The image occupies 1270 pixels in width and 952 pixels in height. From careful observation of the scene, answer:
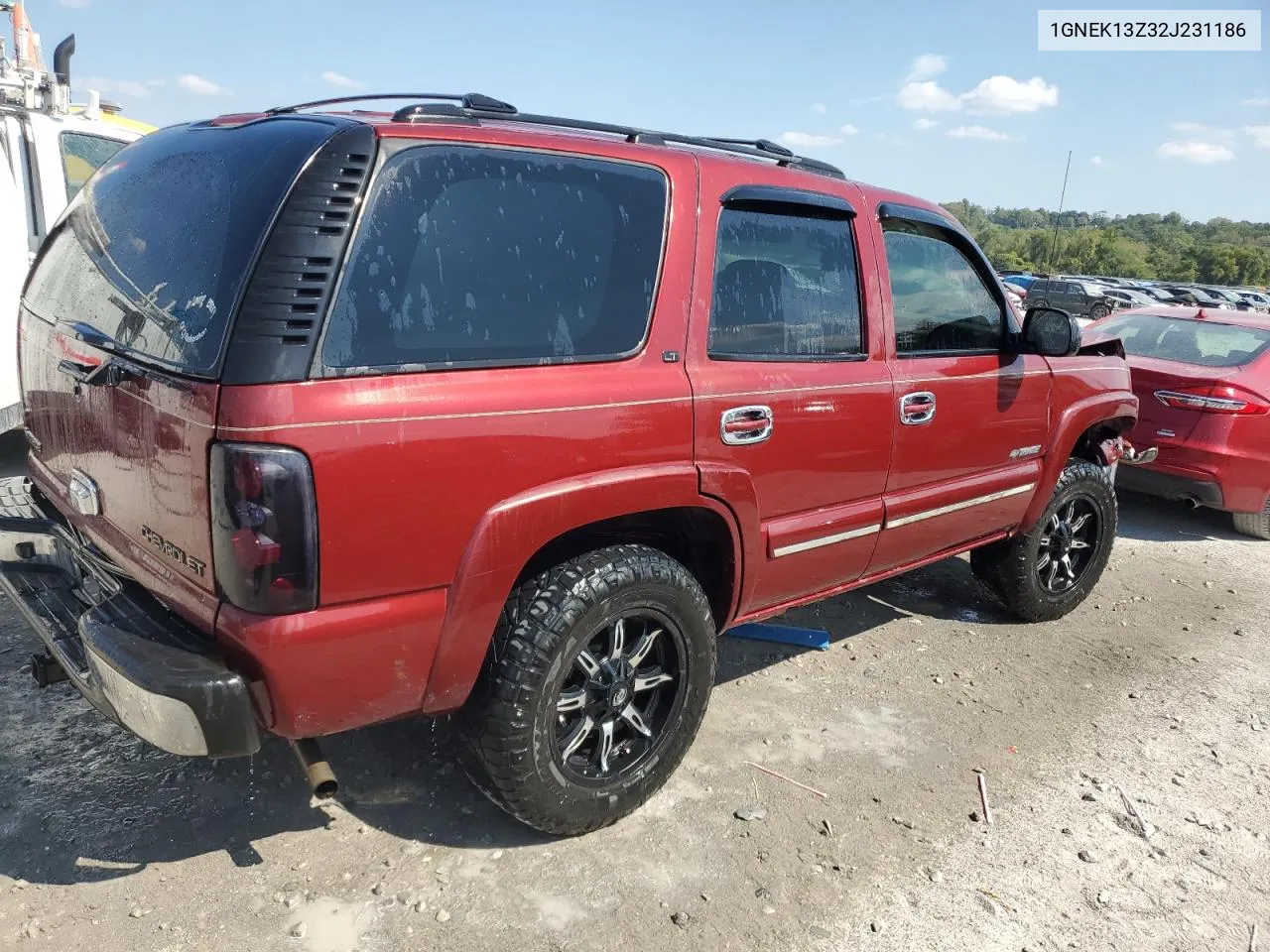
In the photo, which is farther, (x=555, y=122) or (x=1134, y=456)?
(x=1134, y=456)

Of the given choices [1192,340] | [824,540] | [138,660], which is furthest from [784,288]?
[1192,340]

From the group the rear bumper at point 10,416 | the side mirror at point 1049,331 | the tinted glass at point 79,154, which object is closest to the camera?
the side mirror at point 1049,331

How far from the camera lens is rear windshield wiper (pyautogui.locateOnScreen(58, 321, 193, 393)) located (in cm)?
212

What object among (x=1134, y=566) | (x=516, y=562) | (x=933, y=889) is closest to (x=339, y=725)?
(x=516, y=562)

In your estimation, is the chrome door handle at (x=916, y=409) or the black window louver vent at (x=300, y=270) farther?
the chrome door handle at (x=916, y=409)

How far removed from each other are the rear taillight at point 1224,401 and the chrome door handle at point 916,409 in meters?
3.68

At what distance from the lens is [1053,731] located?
3586 millimetres

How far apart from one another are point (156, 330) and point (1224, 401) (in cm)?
628

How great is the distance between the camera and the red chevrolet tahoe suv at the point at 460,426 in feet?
6.57

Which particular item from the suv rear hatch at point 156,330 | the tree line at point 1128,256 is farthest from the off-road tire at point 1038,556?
the tree line at point 1128,256

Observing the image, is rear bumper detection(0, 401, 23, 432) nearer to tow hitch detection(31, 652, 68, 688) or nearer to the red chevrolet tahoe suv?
the red chevrolet tahoe suv

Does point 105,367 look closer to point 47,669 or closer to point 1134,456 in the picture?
point 47,669

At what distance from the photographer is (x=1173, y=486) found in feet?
20.5

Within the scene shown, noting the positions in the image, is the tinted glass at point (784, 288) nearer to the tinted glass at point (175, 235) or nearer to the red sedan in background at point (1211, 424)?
the tinted glass at point (175, 235)
